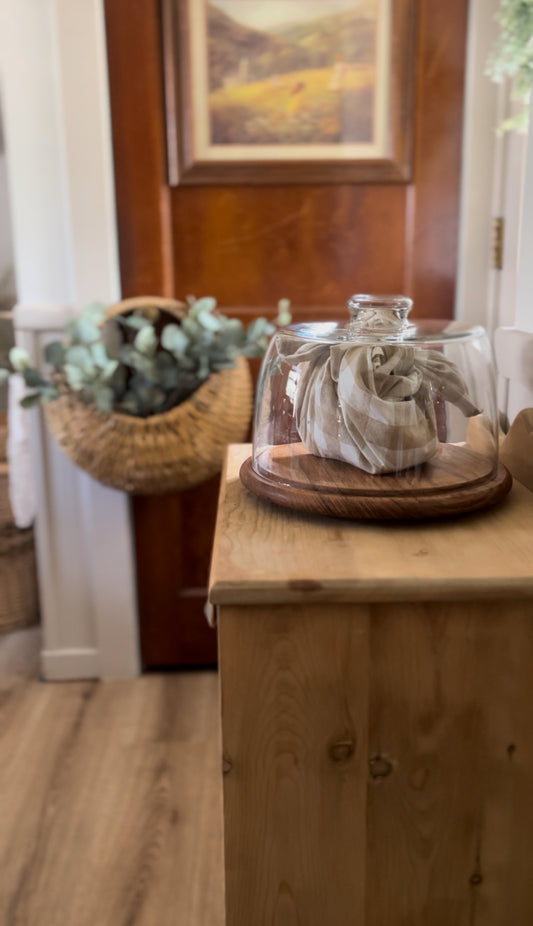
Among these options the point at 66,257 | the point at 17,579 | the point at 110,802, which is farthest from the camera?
the point at 17,579

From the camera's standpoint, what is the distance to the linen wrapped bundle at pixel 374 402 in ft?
2.70

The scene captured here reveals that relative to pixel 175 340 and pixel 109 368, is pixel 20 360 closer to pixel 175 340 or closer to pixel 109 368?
pixel 109 368

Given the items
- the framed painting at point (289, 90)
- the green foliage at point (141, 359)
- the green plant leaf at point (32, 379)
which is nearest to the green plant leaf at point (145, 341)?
the green foliage at point (141, 359)

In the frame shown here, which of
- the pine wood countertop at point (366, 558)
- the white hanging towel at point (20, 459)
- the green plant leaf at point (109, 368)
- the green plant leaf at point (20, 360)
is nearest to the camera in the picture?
the pine wood countertop at point (366, 558)

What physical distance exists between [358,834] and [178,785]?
42.2 inches

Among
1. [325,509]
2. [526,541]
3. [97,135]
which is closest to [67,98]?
[97,135]

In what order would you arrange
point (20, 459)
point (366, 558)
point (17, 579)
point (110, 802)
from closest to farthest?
point (366, 558) → point (110, 802) → point (20, 459) → point (17, 579)

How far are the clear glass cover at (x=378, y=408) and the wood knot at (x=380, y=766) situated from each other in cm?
25

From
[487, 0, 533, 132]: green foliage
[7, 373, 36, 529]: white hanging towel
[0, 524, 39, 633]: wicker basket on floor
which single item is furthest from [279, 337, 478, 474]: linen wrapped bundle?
[0, 524, 39, 633]: wicker basket on floor

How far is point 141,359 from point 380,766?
1.17 m

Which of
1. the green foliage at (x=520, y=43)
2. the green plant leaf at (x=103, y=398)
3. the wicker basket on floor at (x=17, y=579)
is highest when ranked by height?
the green foliage at (x=520, y=43)

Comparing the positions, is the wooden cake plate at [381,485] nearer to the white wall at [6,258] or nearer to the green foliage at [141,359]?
the green foliage at [141,359]

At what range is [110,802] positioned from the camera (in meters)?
1.69

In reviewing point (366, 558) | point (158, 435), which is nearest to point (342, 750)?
point (366, 558)
